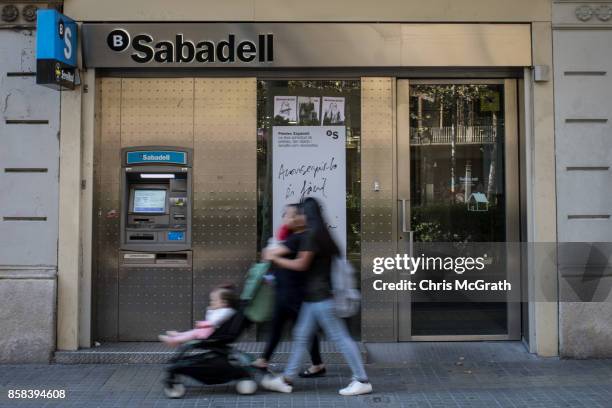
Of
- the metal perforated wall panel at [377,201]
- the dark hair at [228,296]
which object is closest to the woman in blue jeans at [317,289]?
the dark hair at [228,296]

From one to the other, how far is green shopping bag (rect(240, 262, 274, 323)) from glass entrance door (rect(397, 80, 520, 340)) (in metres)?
2.26

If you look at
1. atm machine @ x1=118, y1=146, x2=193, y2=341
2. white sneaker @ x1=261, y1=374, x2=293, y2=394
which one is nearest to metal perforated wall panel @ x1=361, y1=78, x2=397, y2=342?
white sneaker @ x1=261, y1=374, x2=293, y2=394

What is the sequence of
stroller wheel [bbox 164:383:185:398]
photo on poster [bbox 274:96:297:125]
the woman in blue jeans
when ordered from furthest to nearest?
photo on poster [bbox 274:96:297:125]
stroller wheel [bbox 164:383:185:398]
the woman in blue jeans

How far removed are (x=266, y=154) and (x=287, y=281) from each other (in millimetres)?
2032

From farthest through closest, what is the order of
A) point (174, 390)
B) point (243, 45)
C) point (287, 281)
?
point (243, 45)
point (287, 281)
point (174, 390)

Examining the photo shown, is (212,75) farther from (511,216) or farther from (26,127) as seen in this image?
(511,216)

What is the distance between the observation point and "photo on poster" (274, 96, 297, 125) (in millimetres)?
7199

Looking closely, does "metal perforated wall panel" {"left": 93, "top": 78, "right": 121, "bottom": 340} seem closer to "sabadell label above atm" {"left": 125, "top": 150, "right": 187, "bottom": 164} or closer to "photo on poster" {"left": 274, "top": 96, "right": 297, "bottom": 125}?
"sabadell label above atm" {"left": 125, "top": 150, "right": 187, "bottom": 164}

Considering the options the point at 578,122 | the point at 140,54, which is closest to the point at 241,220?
the point at 140,54

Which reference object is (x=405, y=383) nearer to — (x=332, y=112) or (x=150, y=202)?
(x=332, y=112)

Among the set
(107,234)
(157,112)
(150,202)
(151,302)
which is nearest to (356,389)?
(151,302)

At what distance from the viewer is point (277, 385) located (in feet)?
18.5

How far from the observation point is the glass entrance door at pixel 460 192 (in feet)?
23.8

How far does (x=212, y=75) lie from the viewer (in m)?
7.14
